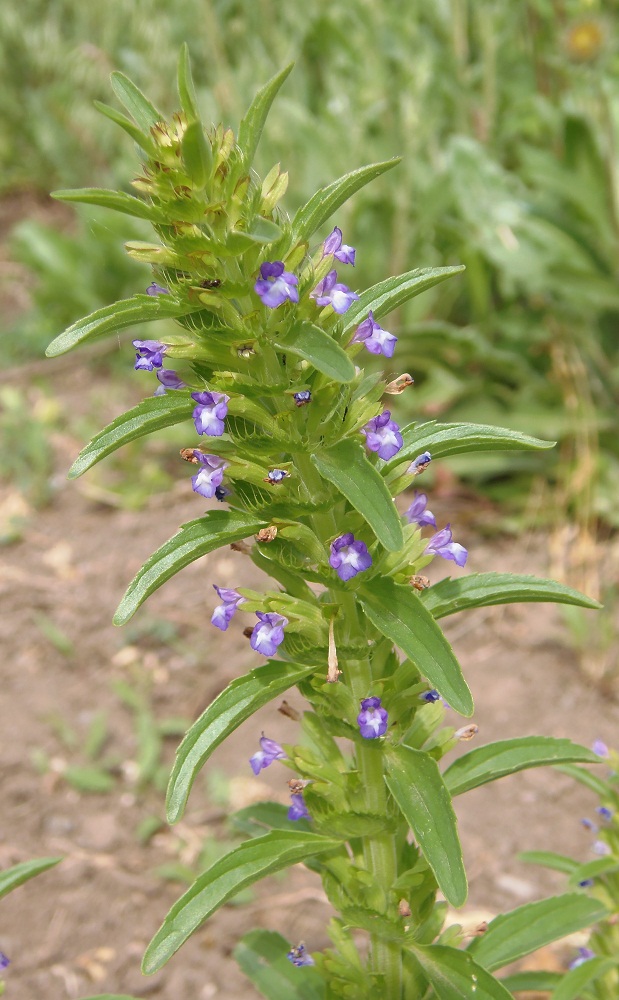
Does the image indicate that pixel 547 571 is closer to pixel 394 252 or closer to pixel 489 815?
pixel 489 815

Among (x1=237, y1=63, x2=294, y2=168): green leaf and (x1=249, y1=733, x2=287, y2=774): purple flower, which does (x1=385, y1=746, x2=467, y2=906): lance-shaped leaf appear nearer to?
(x1=249, y1=733, x2=287, y2=774): purple flower

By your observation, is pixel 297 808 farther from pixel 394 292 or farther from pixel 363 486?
pixel 394 292

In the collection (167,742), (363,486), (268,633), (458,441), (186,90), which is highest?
(167,742)

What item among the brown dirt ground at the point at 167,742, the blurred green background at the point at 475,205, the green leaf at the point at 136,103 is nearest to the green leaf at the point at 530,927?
the brown dirt ground at the point at 167,742

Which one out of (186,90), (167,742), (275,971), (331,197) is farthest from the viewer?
(167,742)

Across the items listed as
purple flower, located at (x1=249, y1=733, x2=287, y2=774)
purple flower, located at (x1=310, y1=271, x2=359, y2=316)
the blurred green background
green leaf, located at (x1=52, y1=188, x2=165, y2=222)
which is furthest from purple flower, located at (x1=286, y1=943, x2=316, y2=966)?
the blurred green background

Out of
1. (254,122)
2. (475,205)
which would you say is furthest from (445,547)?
(475,205)
